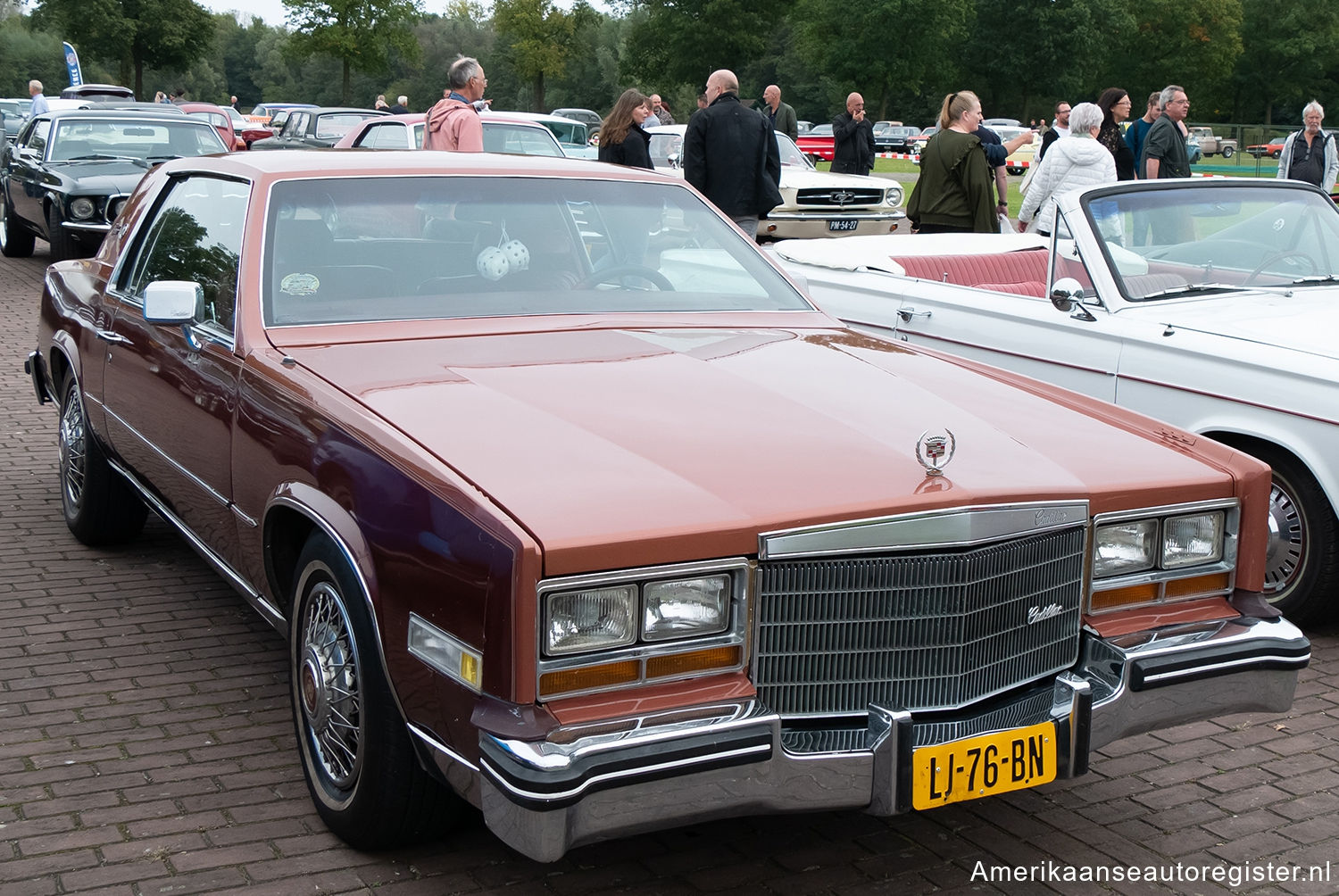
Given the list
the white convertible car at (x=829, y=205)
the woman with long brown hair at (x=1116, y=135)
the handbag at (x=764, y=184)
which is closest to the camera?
the handbag at (x=764, y=184)

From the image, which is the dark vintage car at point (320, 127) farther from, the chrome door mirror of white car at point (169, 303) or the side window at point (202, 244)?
the chrome door mirror of white car at point (169, 303)

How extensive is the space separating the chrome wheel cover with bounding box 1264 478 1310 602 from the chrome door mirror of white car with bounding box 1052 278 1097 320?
3.71 feet

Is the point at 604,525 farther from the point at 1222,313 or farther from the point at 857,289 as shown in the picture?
the point at 857,289

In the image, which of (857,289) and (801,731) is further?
(857,289)

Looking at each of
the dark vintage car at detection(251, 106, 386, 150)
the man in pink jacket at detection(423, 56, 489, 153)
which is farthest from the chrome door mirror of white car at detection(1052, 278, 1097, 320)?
the dark vintage car at detection(251, 106, 386, 150)

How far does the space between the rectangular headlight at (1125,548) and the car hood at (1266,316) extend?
7.21 ft

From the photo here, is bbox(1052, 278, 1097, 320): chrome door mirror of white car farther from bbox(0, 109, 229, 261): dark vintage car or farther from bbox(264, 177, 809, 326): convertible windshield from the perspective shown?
bbox(0, 109, 229, 261): dark vintage car

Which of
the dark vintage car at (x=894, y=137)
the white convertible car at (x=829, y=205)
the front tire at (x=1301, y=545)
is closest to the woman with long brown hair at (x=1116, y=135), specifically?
the white convertible car at (x=829, y=205)

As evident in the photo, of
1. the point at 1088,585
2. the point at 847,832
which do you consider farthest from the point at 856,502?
the point at 847,832

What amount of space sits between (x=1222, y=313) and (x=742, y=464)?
344 cm

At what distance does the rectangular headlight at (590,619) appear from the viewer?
268 cm

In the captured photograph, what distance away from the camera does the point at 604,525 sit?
2701 millimetres

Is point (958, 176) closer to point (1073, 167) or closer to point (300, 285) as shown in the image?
point (1073, 167)

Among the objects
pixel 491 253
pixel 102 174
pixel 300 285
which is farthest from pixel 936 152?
pixel 102 174
